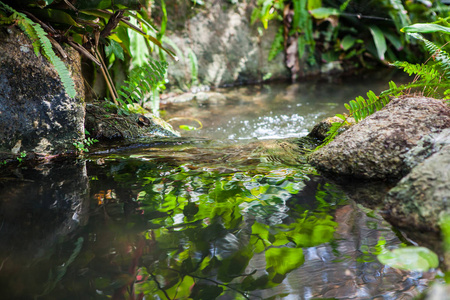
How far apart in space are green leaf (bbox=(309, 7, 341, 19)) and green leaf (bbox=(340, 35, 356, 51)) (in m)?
0.55

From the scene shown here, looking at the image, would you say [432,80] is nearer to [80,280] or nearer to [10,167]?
[80,280]

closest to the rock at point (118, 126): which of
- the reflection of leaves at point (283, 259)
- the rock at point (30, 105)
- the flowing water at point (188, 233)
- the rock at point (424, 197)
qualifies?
the rock at point (30, 105)

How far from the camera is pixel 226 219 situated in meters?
1.49

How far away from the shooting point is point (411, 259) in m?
1.08

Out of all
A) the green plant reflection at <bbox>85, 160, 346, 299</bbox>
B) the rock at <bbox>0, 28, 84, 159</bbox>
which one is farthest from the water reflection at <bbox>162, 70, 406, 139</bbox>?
the green plant reflection at <bbox>85, 160, 346, 299</bbox>

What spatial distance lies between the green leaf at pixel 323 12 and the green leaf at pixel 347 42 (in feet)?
1.80

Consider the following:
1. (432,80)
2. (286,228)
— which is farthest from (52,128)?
(432,80)

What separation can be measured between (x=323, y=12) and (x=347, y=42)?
795mm

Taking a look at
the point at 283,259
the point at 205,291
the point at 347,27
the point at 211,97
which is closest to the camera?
the point at 205,291

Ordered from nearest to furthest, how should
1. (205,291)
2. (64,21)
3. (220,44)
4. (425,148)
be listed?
(205,291) < (425,148) < (64,21) < (220,44)

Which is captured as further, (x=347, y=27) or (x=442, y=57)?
(x=347, y=27)

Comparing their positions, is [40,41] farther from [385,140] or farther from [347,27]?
[347,27]

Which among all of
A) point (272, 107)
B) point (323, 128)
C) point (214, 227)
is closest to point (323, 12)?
point (272, 107)

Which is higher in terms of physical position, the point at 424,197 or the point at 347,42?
the point at 347,42
